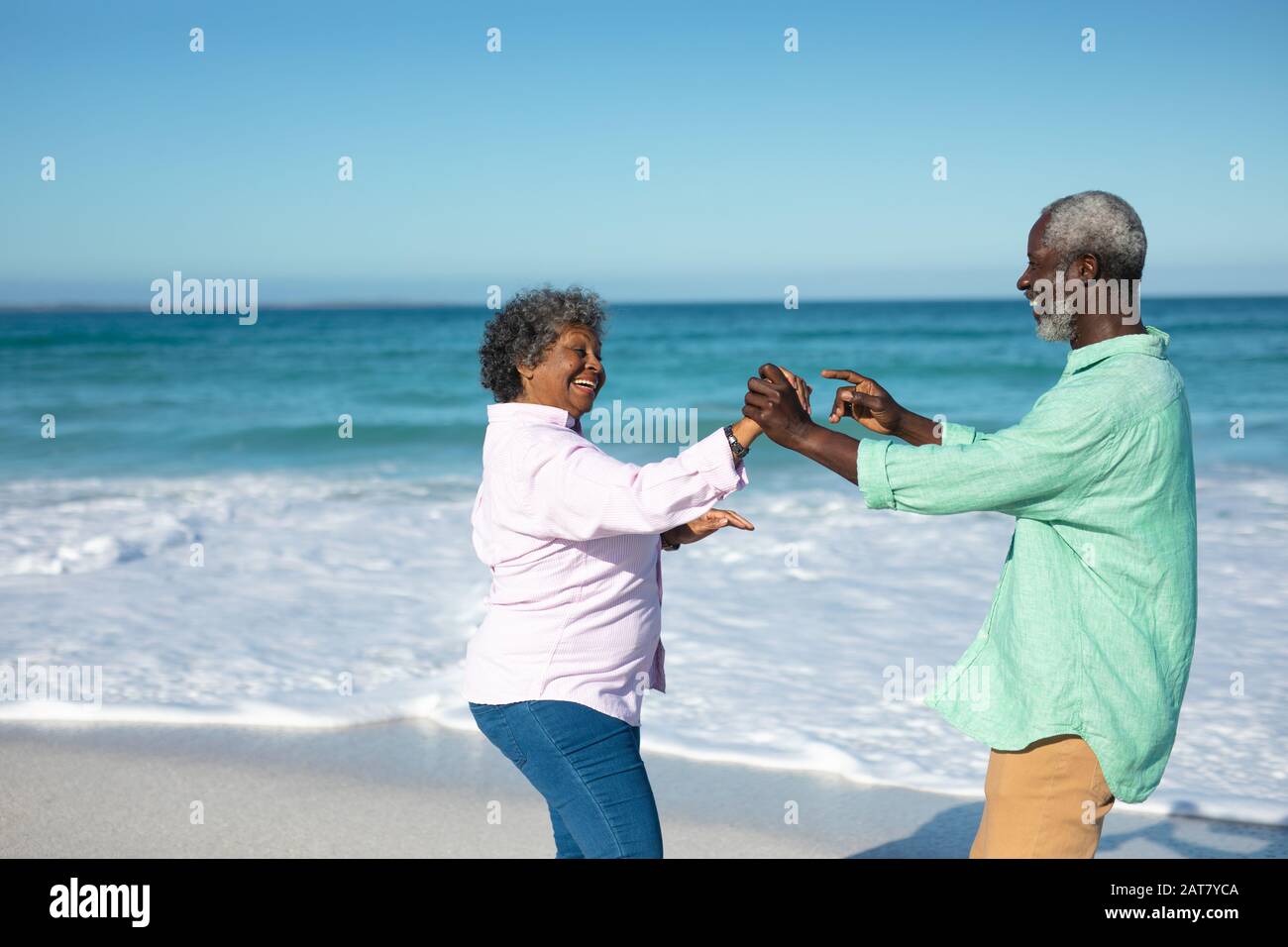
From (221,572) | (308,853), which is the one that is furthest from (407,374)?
(308,853)

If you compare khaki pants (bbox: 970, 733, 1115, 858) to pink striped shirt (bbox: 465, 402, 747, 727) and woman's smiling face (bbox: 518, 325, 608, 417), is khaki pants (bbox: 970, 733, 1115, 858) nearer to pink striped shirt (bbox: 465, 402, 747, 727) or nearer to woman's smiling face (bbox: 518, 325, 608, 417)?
pink striped shirt (bbox: 465, 402, 747, 727)

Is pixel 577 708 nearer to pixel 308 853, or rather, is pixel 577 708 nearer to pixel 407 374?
pixel 308 853

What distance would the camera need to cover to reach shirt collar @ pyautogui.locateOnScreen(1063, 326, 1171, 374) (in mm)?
2324

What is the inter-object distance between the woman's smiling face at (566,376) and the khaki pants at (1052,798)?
48.7 inches

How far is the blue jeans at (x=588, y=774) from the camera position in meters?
2.57

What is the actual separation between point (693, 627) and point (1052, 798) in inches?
179

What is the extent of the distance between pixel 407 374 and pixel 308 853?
2500cm

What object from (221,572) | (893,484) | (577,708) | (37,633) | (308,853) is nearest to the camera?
(893,484)

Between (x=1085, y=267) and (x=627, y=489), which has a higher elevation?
(x=1085, y=267)

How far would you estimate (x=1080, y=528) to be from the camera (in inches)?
91.8

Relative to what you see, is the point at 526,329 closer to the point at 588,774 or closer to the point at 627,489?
the point at 627,489

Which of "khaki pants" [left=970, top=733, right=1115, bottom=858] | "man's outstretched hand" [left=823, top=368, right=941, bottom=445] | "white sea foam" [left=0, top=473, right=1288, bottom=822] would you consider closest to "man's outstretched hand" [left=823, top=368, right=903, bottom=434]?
"man's outstretched hand" [left=823, top=368, right=941, bottom=445]

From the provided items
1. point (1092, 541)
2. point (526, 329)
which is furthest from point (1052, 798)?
point (526, 329)

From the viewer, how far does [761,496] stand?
39.4 ft
